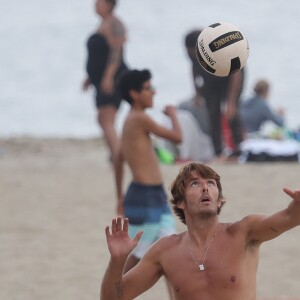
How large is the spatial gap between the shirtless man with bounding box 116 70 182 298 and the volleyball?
149cm

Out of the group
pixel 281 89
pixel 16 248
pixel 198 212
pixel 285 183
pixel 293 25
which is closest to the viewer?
pixel 198 212

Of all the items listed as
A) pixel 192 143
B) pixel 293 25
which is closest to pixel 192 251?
pixel 192 143

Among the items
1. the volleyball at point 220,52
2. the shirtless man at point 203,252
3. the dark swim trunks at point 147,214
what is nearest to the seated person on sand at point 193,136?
the dark swim trunks at point 147,214

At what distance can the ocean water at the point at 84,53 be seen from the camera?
981 inches

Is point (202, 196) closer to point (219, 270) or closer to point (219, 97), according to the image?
point (219, 270)

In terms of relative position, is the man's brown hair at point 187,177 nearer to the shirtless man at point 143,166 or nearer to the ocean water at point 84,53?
the shirtless man at point 143,166

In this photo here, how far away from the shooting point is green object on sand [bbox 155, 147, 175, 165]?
46.5 ft

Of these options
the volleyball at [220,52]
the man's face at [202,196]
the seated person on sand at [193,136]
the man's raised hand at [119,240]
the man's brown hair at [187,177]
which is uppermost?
the seated person on sand at [193,136]

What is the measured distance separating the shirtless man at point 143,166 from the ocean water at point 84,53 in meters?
12.5

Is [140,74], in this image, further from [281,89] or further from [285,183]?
[281,89]

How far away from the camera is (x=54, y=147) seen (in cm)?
1598

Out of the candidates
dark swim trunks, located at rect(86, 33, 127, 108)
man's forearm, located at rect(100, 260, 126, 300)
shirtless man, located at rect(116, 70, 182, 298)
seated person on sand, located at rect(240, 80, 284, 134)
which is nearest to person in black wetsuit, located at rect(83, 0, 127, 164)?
dark swim trunks, located at rect(86, 33, 127, 108)

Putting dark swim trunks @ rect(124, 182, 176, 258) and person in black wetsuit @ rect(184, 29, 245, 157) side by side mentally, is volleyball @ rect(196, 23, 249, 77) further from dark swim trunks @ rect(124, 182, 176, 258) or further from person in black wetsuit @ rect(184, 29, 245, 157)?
person in black wetsuit @ rect(184, 29, 245, 157)

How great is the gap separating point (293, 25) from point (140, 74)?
26405mm
